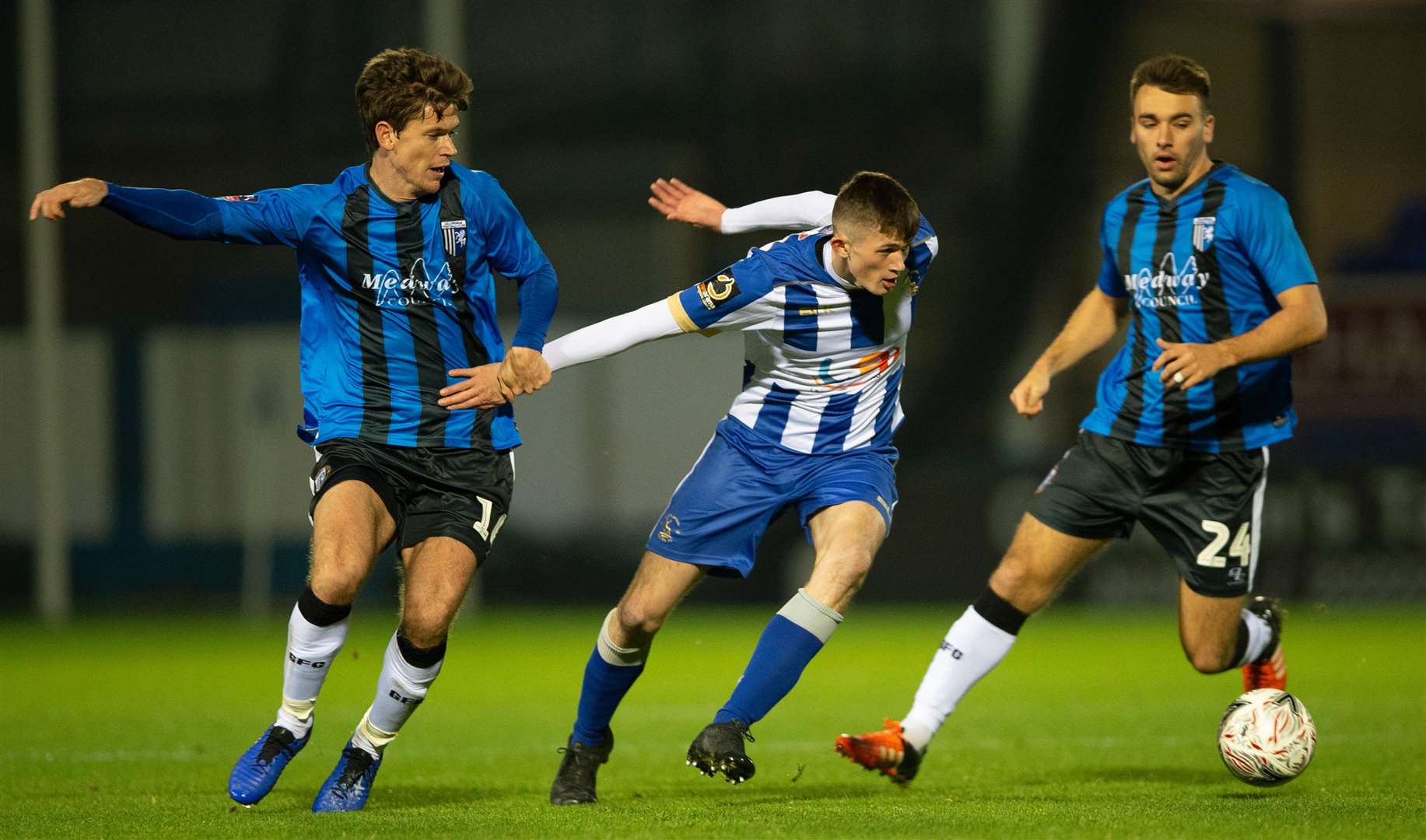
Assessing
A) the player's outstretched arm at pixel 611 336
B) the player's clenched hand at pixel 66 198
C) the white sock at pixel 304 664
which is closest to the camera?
the player's clenched hand at pixel 66 198

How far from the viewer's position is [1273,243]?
5527 millimetres

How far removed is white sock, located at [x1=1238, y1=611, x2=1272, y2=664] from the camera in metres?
6.11

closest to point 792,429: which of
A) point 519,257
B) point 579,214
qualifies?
point 519,257

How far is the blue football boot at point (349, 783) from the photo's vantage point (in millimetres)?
5324

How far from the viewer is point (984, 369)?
16203 mm

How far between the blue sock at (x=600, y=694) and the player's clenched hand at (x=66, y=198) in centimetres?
205

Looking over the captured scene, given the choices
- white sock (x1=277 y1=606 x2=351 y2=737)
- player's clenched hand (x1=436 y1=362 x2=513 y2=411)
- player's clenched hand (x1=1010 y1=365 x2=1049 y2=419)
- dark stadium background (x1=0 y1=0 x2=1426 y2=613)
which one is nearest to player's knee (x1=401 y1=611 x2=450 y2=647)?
white sock (x1=277 y1=606 x2=351 y2=737)

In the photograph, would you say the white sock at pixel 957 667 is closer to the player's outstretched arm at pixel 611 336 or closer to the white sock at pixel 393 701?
the player's outstretched arm at pixel 611 336

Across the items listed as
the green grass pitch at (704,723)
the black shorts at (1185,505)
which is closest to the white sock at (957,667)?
the green grass pitch at (704,723)

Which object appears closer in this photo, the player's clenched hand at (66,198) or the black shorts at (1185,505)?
the player's clenched hand at (66,198)

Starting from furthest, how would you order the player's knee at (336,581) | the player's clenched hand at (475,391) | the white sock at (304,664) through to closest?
the player's clenched hand at (475,391), the white sock at (304,664), the player's knee at (336,581)

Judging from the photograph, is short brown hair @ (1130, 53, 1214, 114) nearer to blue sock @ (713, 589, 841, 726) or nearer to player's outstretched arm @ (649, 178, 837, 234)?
player's outstretched arm @ (649, 178, 837, 234)

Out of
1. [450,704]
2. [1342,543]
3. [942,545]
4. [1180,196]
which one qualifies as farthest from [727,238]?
[1180,196]

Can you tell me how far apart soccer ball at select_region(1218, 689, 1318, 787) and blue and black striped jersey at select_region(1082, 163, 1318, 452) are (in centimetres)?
87
